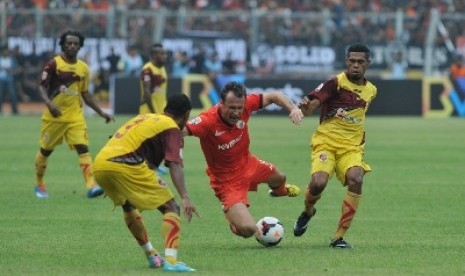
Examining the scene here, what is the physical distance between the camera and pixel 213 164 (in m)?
13.3

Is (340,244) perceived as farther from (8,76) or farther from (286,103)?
(8,76)

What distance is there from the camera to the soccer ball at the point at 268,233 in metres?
12.8

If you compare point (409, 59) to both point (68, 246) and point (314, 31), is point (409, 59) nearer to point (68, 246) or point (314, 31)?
point (314, 31)

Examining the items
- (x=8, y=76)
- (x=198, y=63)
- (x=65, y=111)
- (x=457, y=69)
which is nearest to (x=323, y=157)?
(x=65, y=111)

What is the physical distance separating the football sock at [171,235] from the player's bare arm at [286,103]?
1.98 meters

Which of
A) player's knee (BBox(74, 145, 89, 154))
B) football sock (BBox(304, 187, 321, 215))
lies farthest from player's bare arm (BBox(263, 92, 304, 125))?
player's knee (BBox(74, 145, 89, 154))

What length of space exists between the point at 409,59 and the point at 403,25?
135 centimetres

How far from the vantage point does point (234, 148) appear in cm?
1317

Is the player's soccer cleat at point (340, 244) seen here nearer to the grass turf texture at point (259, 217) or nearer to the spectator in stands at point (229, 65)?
the grass turf texture at point (259, 217)

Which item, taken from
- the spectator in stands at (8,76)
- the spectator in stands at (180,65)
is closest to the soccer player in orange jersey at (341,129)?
the spectator in stands at (8,76)

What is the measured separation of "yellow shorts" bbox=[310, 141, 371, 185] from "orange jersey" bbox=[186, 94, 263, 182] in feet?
2.53

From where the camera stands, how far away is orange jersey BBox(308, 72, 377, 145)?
13.4 m

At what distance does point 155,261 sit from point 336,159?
2989 mm

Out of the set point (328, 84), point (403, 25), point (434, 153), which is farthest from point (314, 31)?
point (328, 84)
